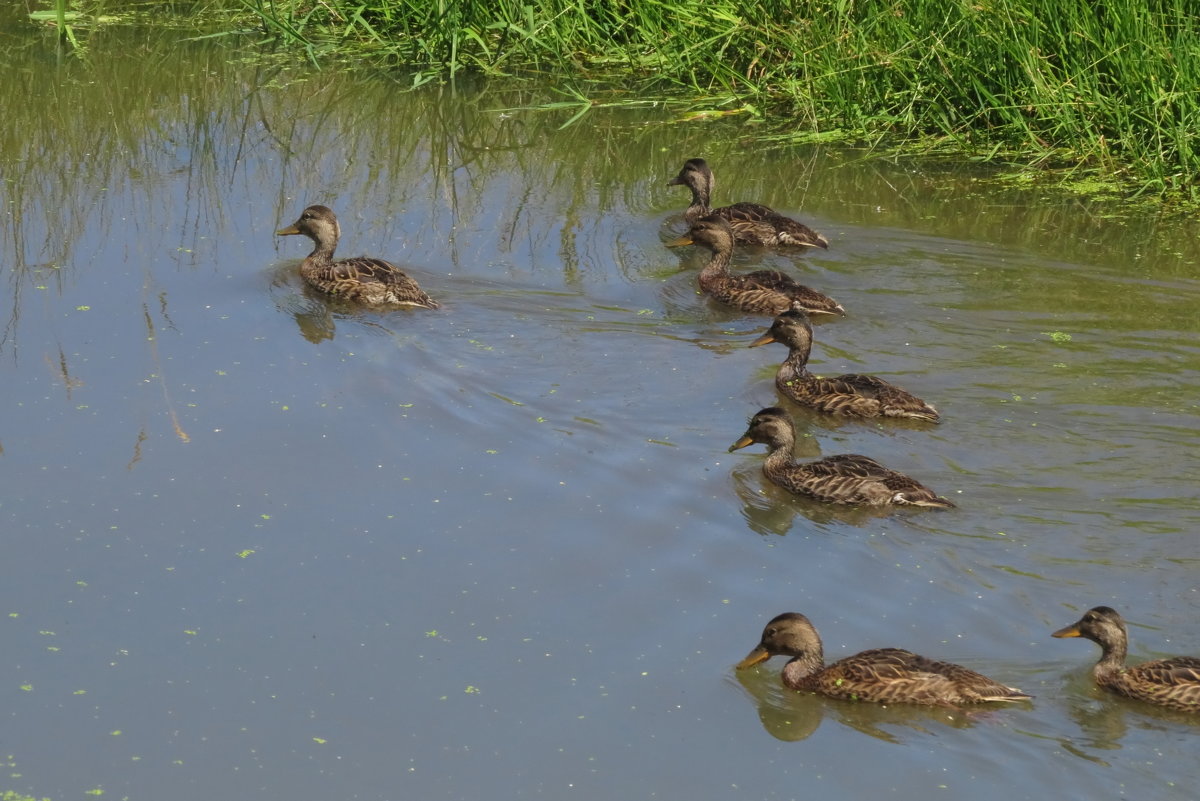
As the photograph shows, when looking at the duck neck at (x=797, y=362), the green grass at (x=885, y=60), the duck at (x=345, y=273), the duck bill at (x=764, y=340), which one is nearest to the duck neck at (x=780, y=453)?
the duck neck at (x=797, y=362)

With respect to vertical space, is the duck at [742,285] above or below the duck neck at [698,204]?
Result: below

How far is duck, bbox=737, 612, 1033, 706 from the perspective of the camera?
6.12 meters

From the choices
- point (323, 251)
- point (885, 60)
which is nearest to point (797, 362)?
point (323, 251)

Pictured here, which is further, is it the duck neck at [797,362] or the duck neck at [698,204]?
the duck neck at [698,204]

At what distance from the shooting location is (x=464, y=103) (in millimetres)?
14664

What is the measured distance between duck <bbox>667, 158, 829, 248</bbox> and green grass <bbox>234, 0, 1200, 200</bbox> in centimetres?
155

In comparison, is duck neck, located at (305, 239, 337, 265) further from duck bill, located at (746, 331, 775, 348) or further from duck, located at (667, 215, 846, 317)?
duck bill, located at (746, 331, 775, 348)

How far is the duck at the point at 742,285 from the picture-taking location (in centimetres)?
1023

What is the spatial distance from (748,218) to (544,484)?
444 centimetres

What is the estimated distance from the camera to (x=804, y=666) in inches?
248

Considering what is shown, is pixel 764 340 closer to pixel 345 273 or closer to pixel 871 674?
pixel 345 273

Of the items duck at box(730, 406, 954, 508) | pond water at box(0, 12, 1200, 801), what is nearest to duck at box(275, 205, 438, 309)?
pond water at box(0, 12, 1200, 801)

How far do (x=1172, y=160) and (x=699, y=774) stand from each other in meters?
8.06

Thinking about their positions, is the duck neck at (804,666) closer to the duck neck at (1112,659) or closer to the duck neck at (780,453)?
the duck neck at (1112,659)
